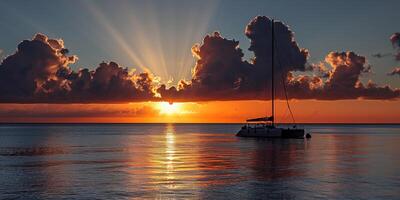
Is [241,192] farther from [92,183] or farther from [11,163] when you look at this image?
[11,163]

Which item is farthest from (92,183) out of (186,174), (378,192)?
(378,192)

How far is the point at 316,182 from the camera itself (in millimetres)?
46906

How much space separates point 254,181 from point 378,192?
1152cm

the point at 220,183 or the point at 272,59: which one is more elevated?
the point at 272,59

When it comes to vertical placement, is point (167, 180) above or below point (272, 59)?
below

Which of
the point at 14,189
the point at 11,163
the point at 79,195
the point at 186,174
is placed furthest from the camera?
the point at 11,163

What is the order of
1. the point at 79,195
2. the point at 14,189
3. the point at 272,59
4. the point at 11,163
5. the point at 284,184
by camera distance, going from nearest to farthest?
the point at 79,195
the point at 14,189
the point at 284,184
the point at 11,163
the point at 272,59

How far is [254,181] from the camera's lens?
47125 millimetres

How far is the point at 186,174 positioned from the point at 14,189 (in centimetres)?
1823

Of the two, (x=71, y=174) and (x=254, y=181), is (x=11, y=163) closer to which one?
(x=71, y=174)

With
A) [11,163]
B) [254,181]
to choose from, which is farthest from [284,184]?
[11,163]

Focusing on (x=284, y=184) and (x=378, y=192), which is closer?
(x=378, y=192)

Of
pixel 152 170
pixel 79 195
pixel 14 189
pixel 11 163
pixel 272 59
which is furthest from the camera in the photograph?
pixel 272 59

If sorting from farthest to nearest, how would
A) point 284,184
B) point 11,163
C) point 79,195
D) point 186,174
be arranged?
point 11,163
point 186,174
point 284,184
point 79,195
